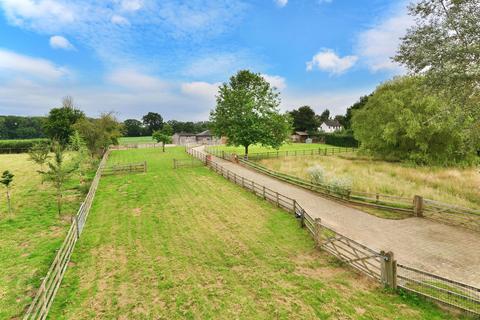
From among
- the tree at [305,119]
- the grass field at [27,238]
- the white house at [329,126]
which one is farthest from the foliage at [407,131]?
the white house at [329,126]

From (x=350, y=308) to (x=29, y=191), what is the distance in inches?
934

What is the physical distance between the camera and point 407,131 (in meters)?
26.9

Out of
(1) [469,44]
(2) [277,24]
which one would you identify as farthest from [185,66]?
(1) [469,44]

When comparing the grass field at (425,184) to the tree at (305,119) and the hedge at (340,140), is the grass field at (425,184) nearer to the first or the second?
the hedge at (340,140)

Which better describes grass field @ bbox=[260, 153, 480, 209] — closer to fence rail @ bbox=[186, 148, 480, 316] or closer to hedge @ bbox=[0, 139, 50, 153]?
fence rail @ bbox=[186, 148, 480, 316]

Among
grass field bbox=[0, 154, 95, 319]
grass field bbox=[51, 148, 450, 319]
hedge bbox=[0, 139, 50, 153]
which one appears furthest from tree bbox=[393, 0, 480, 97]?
hedge bbox=[0, 139, 50, 153]

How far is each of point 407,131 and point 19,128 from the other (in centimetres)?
12878

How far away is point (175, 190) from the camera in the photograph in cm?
1989

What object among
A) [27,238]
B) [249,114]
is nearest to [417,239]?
[27,238]

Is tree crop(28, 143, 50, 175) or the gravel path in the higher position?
tree crop(28, 143, 50, 175)

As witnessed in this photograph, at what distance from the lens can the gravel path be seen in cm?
827

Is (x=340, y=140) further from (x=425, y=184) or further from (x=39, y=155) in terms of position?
(x=39, y=155)

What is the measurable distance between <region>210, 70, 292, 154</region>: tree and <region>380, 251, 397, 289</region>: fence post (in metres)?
24.8

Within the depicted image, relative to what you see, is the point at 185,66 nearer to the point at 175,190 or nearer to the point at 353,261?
the point at 175,190
